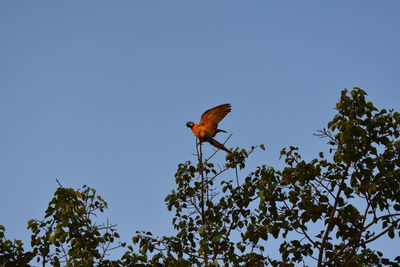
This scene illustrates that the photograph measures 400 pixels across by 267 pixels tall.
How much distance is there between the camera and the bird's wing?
23.2ft

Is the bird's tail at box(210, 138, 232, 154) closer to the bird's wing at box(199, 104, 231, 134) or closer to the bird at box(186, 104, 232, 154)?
the bird at box(186, 104, 232, 154)

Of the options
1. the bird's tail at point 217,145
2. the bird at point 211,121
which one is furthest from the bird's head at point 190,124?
the bird's tail at point 217,145

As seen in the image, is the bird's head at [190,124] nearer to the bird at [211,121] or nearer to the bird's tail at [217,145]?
the bird at [211,121]

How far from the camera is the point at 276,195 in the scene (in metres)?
5.33

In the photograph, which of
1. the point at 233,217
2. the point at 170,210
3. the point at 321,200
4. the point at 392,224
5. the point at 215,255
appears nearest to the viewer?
the point at 392,224

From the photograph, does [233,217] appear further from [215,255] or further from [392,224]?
[392,224]

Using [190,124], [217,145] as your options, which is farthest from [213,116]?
[217,145]

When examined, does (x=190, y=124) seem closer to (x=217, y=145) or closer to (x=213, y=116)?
(x=213, y=116)

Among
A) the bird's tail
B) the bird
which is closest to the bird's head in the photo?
the bird

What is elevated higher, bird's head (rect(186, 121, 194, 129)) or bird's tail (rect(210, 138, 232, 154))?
bird's head (rect(186, 121, 194, 129))

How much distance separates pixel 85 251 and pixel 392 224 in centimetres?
301

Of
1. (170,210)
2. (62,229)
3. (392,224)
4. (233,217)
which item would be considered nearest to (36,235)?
(62,229)

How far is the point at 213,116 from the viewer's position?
23.2 feet

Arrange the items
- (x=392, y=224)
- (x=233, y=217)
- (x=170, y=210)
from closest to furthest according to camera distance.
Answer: (x=392, y=224), (x=233, y=217), (x=170, y=210)
